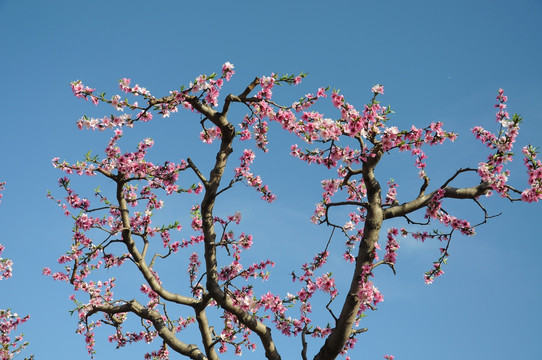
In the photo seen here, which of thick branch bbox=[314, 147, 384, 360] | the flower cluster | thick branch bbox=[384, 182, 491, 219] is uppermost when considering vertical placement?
the flower cluster

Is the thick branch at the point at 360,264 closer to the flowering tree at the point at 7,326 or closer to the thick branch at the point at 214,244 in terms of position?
the thick branch at the point at 214,244

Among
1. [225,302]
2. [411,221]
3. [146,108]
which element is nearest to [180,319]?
[225,302]

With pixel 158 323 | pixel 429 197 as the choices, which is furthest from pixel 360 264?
pixel 158 323

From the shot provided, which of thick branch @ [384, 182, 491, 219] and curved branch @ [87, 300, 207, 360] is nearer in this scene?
thick branch @ [384, 182, 491, 219]

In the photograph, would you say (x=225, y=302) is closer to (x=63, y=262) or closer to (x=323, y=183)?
(x=323, y=183)

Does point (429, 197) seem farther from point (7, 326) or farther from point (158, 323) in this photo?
point (7, 326)

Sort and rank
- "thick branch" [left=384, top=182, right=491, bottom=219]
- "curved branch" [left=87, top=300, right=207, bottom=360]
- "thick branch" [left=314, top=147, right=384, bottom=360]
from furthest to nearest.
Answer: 1. "curved branch" [left=87, top=300, right=207, bottom=360]
2. "thick branch" [left=384, top=182, right=491, bottom=219]
3. "thick branch" [left=314, top=147, right=384, bottom=360]

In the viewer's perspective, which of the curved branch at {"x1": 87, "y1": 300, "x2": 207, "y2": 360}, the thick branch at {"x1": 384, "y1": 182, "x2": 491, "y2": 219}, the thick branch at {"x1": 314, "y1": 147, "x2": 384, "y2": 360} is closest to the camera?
the thick branch at {"x1": 314, "y1": 147, "x2": 384, "y2": 360}

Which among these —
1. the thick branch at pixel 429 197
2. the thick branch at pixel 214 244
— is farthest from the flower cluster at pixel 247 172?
the thick branch at pixel 429 197

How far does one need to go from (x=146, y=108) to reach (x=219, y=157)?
66.1 inches

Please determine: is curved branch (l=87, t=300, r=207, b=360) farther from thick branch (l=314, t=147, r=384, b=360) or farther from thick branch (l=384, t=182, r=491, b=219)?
thick branch (l=384, t=182, r=491, b=219)

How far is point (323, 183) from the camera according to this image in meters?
8.77

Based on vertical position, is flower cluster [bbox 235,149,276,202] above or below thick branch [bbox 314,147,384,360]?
above

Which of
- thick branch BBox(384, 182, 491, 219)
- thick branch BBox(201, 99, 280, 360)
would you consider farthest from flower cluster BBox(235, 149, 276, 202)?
thick branch BBox(384, 182, 491, 219)
